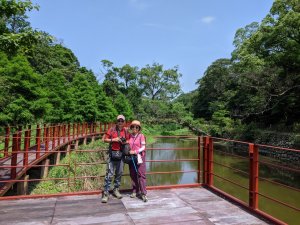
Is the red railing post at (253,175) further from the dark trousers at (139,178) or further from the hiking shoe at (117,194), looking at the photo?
the hiking shoe at (117,194)

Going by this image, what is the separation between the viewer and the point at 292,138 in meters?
21.5

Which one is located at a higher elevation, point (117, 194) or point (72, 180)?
point (117, 194)

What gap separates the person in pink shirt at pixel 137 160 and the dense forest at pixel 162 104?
3143 millimetres

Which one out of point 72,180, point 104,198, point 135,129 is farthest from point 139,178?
point 72,180

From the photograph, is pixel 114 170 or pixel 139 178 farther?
pixel 114 170

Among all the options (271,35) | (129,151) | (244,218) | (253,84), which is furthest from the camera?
(253,84)

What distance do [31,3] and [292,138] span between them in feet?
61.3

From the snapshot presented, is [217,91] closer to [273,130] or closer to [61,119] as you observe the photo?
[273,130]

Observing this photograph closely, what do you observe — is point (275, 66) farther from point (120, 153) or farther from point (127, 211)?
point (127, 211)

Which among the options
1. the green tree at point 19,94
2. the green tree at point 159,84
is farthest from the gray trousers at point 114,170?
the green tree at point 159,84

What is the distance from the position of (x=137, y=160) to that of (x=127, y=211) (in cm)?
102

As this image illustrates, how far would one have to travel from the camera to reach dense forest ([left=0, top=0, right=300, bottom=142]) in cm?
1205

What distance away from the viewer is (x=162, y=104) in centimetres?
5384

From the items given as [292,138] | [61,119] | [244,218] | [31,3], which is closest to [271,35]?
[292,138]
